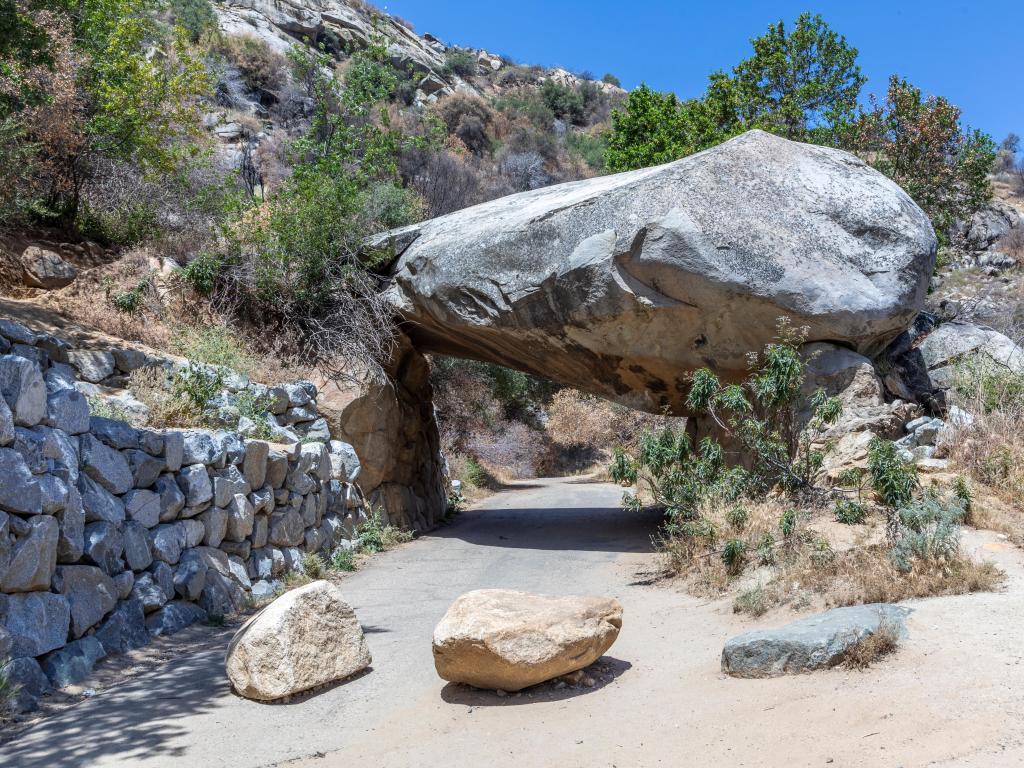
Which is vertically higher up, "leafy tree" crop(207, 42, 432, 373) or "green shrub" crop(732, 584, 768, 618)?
"leafy tree" crop(207, 42, 432, 373)

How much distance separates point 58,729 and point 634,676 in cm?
343

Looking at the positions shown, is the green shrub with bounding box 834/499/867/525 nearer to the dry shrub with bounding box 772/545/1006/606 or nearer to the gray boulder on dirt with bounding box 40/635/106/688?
the dry shrub with bounding box 772/545/1006/606

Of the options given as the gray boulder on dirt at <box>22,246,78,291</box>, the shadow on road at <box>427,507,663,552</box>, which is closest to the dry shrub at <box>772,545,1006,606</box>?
the shadow on road at <box>427,507,663,552</box>

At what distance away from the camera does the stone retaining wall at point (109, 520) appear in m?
5.20

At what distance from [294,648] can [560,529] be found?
783 cm

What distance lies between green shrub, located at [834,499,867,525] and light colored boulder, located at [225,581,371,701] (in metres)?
4.40

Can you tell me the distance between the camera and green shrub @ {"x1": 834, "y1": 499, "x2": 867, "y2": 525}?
7.11 m

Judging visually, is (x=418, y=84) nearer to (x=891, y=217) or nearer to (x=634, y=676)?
(x=891, y=217)

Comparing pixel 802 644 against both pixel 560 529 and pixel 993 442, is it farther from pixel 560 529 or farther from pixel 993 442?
pixel 560 529

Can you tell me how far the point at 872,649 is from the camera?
4.52 meters

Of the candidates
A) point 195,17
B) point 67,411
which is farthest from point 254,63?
point 67,411

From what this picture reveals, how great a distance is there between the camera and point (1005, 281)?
82.0 ft

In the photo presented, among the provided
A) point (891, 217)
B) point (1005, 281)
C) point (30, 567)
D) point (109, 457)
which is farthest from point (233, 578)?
point (1005, 281)

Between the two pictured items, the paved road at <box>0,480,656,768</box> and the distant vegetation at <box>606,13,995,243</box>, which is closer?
the paved road at <box>0,480,656,768</box>
